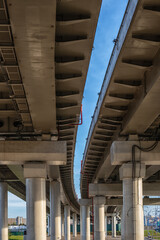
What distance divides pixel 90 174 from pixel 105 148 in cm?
1522

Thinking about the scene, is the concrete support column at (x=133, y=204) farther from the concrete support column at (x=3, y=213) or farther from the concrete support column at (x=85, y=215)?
the concrete support column at (x=85, y=215)

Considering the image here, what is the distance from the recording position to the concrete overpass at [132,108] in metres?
→ 15.2

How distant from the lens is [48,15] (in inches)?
476

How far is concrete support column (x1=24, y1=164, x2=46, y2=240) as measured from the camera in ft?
87.0

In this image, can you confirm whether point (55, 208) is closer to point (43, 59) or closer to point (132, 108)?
point (132, 108)

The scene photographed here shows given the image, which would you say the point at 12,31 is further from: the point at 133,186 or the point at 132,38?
the point at 133,186

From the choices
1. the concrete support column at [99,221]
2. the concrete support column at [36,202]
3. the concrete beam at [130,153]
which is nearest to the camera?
the concrete support column at [36,202]

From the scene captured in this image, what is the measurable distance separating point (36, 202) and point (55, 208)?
2501 cm

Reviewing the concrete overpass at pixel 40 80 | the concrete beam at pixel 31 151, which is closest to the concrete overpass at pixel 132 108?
the concrete overpass at pixel 40 80

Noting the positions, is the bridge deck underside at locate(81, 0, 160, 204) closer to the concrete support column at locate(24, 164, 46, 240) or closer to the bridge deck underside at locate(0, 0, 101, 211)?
the bridge deck underside at locate(0, 0, 101, 211)

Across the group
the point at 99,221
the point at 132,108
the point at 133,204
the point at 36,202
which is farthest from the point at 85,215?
the point at 132,108

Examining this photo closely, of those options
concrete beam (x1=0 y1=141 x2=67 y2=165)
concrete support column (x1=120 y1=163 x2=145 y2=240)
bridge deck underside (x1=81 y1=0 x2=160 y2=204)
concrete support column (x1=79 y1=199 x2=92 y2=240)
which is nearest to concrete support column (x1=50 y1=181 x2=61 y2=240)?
bridge deck underside (x1=81 y1=0 x2=160 y2=204)

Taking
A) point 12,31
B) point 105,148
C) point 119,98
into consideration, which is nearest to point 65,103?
point 119,98

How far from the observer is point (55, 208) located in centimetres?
5141
